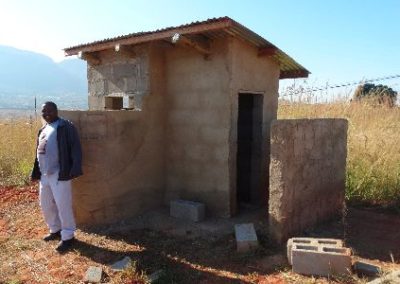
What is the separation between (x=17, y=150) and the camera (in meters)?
10.3

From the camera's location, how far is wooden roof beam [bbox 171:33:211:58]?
572 centimetres

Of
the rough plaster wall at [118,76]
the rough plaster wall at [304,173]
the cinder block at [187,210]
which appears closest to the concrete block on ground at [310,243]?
the rough plaster wall at [304,173]

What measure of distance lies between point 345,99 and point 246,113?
3284 mm

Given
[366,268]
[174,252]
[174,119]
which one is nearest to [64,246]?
[174,252]

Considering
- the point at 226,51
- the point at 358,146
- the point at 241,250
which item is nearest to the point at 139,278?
the point at 241,250

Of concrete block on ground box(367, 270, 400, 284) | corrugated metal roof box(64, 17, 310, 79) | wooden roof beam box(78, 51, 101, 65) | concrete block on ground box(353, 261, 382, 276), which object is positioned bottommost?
concrete block on ground box(353, 261, 382, 276)

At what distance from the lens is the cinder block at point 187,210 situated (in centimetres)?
621

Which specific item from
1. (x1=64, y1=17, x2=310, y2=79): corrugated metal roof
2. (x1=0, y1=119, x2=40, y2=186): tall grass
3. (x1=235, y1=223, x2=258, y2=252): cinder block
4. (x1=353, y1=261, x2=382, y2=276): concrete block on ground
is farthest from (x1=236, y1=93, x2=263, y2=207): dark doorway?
(x1=0, y1=119, x2=40, y2=186): tall grass

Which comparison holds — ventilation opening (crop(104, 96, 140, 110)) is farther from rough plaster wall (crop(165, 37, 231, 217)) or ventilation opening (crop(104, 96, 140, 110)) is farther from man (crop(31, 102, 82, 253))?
man (crop(31, 102, 82, 253))

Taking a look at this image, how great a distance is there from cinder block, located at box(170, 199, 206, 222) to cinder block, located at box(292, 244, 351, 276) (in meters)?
2.03

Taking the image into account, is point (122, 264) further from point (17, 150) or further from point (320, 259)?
point (17, 150)

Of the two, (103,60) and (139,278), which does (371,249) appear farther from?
(103,60)

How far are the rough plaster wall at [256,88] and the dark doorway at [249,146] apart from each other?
1.5 inches

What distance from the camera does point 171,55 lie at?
667 cm
